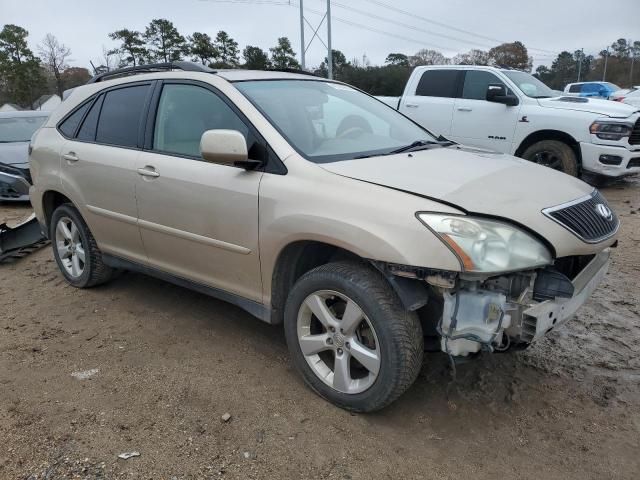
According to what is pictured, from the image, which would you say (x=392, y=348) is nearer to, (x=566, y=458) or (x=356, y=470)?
(x=356, y=470)

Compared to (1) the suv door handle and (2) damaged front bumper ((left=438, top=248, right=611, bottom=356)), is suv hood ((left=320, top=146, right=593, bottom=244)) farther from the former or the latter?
(1) the suv door handle

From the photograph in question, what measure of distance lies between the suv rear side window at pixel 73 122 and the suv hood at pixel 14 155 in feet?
17.6

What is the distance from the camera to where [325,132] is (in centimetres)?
324

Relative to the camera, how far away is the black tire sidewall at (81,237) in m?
4.37

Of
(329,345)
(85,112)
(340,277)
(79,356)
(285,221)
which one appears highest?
(85,112)

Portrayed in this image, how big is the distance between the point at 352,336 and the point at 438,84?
7138 mm

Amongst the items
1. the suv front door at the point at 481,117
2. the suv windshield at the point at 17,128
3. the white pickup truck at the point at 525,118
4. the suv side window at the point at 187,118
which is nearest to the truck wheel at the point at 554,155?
the white pickup truck at the point at 525,118

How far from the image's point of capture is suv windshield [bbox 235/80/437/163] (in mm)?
3062

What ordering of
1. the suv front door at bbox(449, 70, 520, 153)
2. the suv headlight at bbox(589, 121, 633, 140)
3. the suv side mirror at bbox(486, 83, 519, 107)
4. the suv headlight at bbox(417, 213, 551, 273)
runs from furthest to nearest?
1. the suv front door at bbox(449, 70, 520, 153)
2. the suv side mirror at bbox(486, 83, 519, 107)
3. the suv headlight at bbox(589, 121, 633, 140)
4. the suv headlight at bbox(417, 213, 551, 273)

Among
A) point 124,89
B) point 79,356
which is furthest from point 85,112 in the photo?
point 79,356

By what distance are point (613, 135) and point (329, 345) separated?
6.37 metres

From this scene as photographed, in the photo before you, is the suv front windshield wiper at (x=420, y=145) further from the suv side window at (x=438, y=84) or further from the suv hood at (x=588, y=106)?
the suv side window at (x=438, y=84)

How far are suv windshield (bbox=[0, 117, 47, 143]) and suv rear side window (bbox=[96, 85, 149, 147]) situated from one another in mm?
6634

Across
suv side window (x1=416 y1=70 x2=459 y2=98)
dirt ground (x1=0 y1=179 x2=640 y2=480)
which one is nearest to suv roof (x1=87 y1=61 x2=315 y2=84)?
dirt ground (x1=0 y1=179 x2=640 y2=480)
